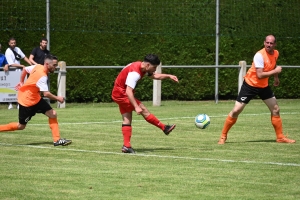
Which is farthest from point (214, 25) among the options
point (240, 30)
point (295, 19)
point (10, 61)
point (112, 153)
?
point (112, 153)

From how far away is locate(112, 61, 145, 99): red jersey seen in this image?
494 inches

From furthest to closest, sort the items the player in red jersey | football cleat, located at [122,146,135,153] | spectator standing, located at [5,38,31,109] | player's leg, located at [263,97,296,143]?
spectator standing, located at [5,38,31,109] < player's leg, located at [263,97,296,143] < football cleat, located at [122,146,135,153] < the player in red jersey

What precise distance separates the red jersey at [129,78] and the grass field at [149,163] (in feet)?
3.27

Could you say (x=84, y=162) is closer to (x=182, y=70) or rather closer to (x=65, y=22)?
(x=65, y=22)

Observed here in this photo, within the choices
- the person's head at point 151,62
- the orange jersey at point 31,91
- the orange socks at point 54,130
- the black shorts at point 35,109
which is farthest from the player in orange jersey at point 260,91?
the orange jersey at point 31,91

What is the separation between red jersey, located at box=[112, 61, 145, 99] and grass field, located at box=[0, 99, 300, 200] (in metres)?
1.00

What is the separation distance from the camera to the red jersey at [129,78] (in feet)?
41.2

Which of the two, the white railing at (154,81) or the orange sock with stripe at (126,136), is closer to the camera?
the orange sock with stripe at (126,136)

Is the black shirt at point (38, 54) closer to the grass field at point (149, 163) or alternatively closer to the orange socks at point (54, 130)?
the grass field at point (149, 163)

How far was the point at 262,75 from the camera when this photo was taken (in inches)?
556

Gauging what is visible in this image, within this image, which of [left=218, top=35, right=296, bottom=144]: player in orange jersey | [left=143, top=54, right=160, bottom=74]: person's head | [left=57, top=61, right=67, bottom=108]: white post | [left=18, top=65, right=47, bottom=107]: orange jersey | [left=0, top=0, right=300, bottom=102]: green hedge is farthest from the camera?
[left=0, top=0, right=300, bottom=102]: green hedge

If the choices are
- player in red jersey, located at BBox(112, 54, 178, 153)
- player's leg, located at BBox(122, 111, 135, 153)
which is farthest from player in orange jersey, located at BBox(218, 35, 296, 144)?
player's leg, located at BBox(122, 111, 135, 153)

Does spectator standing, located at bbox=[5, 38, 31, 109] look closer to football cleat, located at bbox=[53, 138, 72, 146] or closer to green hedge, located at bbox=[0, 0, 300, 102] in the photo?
green hedge, located at bbox=[0, 0, 300, 102]

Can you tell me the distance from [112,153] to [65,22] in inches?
490
